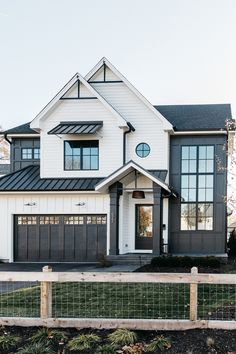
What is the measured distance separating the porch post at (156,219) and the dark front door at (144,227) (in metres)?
1.52

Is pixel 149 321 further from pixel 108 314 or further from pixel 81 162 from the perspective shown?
pixel 81 162

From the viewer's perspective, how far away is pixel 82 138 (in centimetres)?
1886

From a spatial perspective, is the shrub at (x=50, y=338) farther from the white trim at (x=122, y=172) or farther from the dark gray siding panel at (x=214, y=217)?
the dark gray siding panel at (x=214, y=217)

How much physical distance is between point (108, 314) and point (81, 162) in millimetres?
11715

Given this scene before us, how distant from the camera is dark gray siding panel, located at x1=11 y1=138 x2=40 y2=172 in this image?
67.8 ft

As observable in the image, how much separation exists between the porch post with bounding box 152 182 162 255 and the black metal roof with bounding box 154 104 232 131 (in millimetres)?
3368

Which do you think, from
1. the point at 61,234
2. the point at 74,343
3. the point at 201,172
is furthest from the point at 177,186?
the point at 74,343

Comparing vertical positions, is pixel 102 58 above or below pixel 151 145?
above

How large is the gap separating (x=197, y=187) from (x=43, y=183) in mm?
6936

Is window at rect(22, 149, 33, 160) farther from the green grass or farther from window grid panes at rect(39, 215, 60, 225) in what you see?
the green grass

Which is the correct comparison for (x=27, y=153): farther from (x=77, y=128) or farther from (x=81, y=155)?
(x=77, y=128)

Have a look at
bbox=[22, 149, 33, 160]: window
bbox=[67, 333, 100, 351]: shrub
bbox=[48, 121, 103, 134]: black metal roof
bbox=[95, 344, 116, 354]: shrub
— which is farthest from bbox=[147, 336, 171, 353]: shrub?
bbox=[22, 149, 33, 160]: window

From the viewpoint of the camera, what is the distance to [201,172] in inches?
744

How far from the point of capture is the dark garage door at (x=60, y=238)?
1819cm
